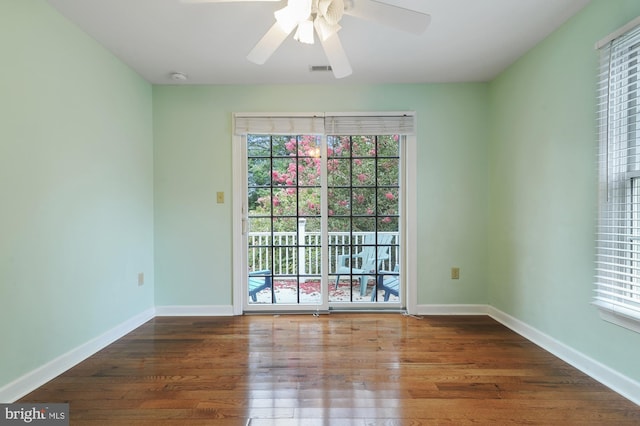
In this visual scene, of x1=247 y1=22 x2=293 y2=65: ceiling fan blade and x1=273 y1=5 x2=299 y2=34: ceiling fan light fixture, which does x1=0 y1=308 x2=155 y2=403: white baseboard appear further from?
x1=273 y1=5 x2=299 y2=34: ceiling fan light fixture

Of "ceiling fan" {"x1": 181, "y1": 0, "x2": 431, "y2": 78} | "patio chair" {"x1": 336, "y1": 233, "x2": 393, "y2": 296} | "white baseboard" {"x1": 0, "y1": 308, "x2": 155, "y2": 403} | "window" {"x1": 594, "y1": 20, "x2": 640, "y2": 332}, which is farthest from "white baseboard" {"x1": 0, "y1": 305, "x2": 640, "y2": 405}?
"ceiling fan" {"x1": 181, "y1": 0, "x2": 431, "y2": 78}

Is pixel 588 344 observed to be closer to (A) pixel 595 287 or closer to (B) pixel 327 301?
(A) pixel 595 287

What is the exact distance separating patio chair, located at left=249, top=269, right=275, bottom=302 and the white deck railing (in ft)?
0.22

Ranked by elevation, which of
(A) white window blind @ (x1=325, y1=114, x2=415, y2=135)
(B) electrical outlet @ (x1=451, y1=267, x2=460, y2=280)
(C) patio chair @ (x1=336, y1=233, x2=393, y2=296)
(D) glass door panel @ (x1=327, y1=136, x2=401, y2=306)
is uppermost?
(A) white window blind @ (x1=325, y1=114, x2=415, y2=135)

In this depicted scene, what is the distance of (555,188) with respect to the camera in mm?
2170

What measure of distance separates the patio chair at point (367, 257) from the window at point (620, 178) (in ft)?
5.58

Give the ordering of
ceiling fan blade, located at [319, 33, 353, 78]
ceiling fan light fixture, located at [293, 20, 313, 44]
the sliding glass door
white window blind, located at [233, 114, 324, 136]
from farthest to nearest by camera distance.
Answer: the sliding glass door, white window blind, located at [233, 114, 324, 136], ceiling fan blade, located at [319, 33, 353, 78], ceiling fan light fixture, located at [293, 20, 313, 44]

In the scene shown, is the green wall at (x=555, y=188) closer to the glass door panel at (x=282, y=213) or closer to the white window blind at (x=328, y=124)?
the white window blind at (x=328, y=124)

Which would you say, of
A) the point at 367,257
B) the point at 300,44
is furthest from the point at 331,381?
the point at 300,44

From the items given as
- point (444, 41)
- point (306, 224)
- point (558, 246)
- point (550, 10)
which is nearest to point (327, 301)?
point (306, 224)

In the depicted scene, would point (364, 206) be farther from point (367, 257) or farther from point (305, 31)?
point (305, 31)

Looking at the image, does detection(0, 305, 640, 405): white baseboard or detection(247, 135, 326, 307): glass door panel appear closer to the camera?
detection(0, 305, 640, 405): white baseboard

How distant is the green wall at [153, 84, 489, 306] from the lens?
301 cm

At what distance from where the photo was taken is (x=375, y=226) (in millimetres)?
3141
